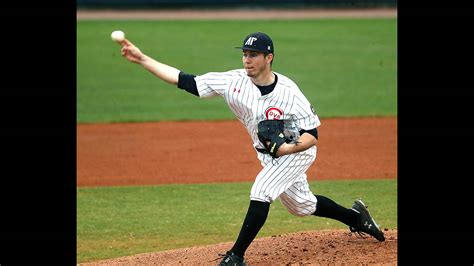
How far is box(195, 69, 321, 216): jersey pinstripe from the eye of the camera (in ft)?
21.1

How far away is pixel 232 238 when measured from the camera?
8.90 metres

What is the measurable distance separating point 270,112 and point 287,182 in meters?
0.52

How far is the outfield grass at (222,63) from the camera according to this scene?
55.7ft

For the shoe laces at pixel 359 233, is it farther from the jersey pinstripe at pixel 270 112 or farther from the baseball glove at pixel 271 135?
the baseball glove at pixel 271 135

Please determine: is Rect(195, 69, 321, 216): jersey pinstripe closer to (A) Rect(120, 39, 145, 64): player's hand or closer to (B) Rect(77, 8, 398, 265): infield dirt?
(A) Rect(120, 39, 145, 64): player's hand

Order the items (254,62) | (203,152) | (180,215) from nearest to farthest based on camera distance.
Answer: (254,62) < (180,215) < (203,152)

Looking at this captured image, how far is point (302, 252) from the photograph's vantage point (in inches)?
270

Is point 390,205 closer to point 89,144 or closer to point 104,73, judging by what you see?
point 89,144

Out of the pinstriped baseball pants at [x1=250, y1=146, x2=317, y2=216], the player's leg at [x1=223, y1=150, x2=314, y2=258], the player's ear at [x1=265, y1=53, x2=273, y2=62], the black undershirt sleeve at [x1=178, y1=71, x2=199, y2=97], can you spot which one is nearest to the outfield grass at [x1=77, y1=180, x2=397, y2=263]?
the pinstriped baseball pants at [x1=250, y1=146, x2=317, y2=216]

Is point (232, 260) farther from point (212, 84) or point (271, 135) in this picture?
point (212, 84)

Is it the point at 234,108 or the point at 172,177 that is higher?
the point at 234,108

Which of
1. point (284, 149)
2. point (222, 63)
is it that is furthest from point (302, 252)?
point (222, 63)
